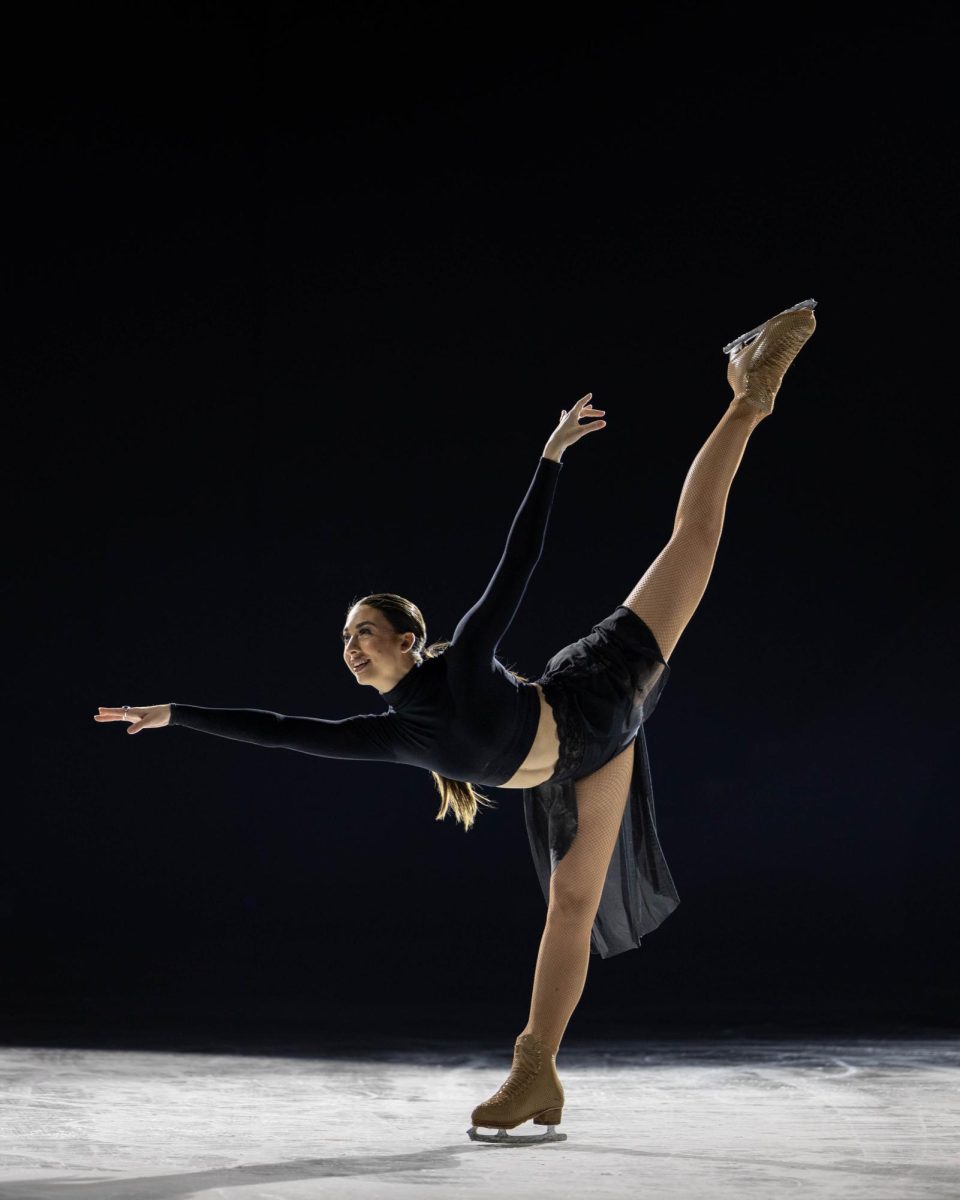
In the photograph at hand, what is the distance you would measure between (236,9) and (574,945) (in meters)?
4.74

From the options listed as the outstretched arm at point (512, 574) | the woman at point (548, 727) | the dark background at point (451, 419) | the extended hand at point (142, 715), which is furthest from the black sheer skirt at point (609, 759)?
the dark background at point (451, 419)

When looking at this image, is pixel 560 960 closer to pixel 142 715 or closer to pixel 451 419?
pixel 142 715

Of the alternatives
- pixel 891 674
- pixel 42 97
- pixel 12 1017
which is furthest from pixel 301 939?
pixel 42 97

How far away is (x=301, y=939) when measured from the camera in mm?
5848

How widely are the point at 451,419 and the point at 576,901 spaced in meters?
3.56

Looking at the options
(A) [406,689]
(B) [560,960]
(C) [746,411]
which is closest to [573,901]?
(B) [560,960]

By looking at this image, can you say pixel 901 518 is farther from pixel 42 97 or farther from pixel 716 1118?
pixel 42 97

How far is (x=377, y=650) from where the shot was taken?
296cm

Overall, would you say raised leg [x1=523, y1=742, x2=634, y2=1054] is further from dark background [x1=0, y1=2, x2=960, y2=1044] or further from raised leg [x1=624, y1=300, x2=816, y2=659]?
dark background [x1=0, y1=2, x2=960, y2=1044]

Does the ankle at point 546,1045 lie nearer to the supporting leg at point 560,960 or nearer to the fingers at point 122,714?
the supporting leg at point 560,960

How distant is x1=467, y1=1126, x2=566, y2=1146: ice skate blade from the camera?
8.85ft

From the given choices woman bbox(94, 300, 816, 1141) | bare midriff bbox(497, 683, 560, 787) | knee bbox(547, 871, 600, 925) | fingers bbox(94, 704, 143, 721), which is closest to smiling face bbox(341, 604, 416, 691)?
woman bbox(94, 300, 816, 1141)

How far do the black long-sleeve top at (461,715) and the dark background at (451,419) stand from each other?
3058 millimetres

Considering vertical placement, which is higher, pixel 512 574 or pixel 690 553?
pixel 690 553
